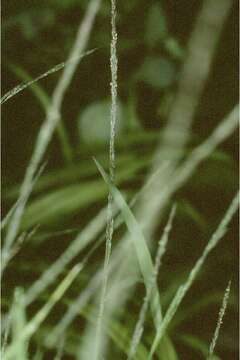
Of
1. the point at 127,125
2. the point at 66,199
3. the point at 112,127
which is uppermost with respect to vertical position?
the point at 127,125

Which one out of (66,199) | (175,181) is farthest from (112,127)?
(66,199)

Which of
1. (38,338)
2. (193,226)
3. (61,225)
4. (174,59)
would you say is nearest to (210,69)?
(174,59)

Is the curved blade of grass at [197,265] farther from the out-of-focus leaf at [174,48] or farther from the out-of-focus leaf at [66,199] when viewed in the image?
the out-of-focus leaf at [174,48]

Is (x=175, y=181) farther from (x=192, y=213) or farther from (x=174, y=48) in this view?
(x=174, y=48)

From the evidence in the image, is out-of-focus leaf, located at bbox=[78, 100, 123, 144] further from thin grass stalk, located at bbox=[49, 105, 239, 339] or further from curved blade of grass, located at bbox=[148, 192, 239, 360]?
curved blade of grass, located at bbox=[148, 192, 239, 360]

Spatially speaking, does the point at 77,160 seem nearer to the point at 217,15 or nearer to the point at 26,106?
the point at 26,106

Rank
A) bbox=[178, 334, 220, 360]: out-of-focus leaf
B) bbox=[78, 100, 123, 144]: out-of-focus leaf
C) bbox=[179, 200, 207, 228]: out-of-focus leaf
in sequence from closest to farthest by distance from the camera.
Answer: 1. bbox=[178, 334, 220, 360]: out-of-focus leaf
2. bbox=[179, 200, 207, 228]: out-of-focus leaf
3. bbox=[78, 100, 123, 144]: out-of-focus leaf

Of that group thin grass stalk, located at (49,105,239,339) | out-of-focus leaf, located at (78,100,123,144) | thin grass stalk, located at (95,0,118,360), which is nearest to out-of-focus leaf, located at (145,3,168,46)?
out-of-focus leaf, located at (78,100,123,144)

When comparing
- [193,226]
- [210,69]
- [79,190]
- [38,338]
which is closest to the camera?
[38,338]
